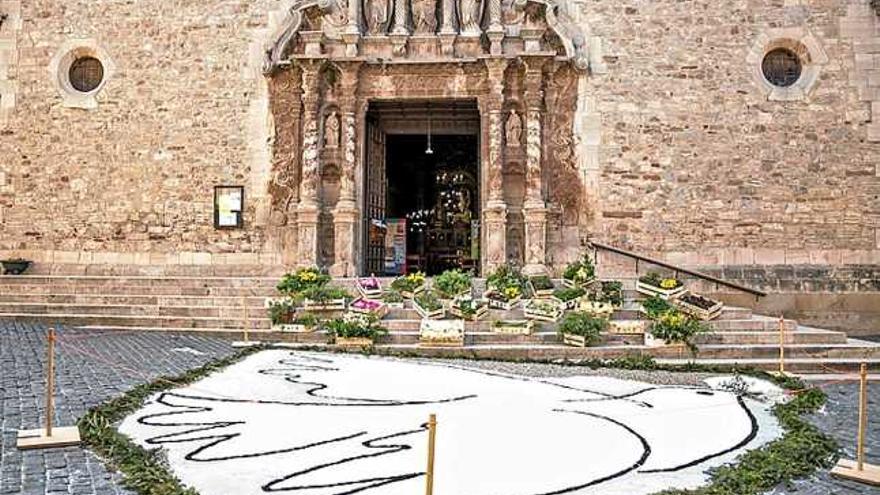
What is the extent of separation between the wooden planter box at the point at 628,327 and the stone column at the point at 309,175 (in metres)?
5.15

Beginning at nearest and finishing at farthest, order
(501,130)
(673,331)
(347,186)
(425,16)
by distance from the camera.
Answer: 1. (673,331)
2. (501,130)
3. (347,186)
4. (425,16)

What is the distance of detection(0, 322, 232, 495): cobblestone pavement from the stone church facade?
10.2 ft

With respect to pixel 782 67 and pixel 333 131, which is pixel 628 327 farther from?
pixel 782 67

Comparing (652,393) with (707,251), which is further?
(707,251)

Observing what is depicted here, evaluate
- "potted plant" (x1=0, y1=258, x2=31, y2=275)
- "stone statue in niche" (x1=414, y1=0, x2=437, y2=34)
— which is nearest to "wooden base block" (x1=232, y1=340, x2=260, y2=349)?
"potted plant" (x1=0, y1=258, x2=31, y2=275)

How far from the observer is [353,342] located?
8.43 metres

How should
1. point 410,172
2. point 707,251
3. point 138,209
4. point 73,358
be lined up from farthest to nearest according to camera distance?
point 410,172 → point 138,209 → point 707,251 → point 73,358

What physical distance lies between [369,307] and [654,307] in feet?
11.2

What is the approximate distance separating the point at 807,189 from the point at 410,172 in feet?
28.4

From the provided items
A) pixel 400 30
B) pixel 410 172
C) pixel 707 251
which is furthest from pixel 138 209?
pixel 707 251

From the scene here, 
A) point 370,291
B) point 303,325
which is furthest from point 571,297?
point 303,325

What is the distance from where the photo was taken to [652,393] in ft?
19.2

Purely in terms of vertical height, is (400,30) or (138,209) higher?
(400,30)

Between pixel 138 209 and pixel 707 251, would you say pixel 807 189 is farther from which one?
pixel 138 209
